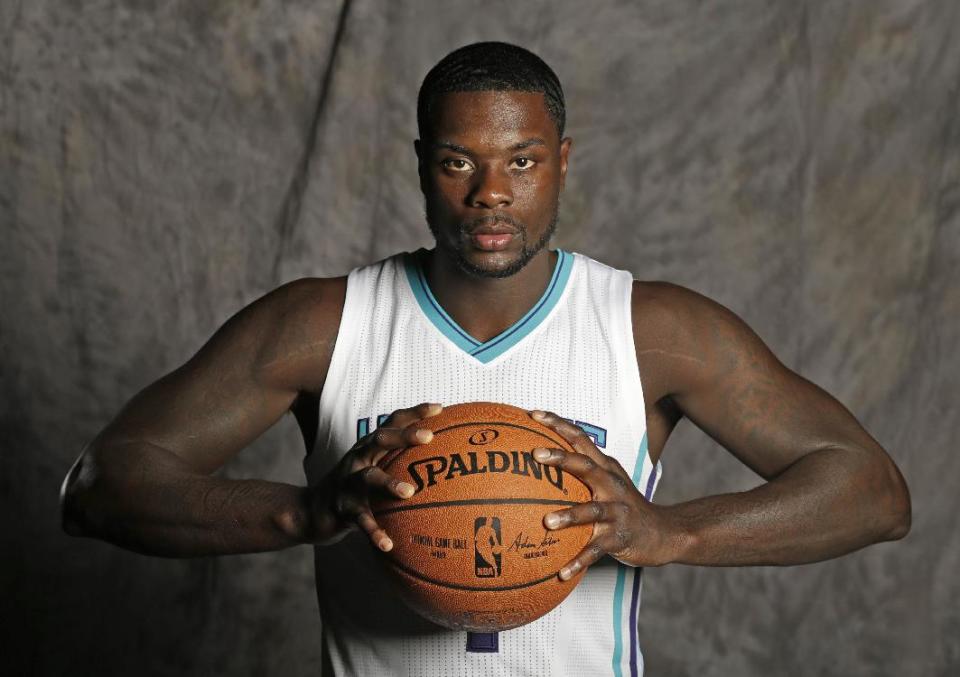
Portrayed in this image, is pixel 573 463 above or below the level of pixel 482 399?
below

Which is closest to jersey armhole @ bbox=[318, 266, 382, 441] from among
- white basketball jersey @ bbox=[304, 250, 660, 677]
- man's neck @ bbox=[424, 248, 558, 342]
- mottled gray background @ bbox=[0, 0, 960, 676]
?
white basketball jersey @ bbox=[304, 250, 660, 677]

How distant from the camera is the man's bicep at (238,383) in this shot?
2709 millimetres

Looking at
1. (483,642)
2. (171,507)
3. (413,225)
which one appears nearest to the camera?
(171,507)

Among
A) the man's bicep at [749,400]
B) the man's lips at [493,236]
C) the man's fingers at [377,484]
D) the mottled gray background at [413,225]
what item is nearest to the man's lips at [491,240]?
the man's lips at [493,236]

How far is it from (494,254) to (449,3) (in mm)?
1746

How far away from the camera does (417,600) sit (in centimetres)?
227

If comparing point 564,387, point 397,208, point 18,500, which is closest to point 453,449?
point 564,387

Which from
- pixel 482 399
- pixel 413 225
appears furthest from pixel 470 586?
pixel 413 225

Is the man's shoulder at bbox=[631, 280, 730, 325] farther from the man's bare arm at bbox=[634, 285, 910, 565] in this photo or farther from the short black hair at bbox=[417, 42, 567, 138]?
the short black hair at bbox=[417, 42, 567, 138]

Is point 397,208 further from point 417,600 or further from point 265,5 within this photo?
point 417,600

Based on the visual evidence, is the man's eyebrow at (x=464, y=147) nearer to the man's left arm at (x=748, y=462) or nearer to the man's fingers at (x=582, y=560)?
the man's left arm at (x=748, y=462)

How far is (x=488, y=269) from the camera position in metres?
2.73

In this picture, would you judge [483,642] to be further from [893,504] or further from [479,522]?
[893,504]

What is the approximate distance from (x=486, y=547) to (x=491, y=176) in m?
0.78
